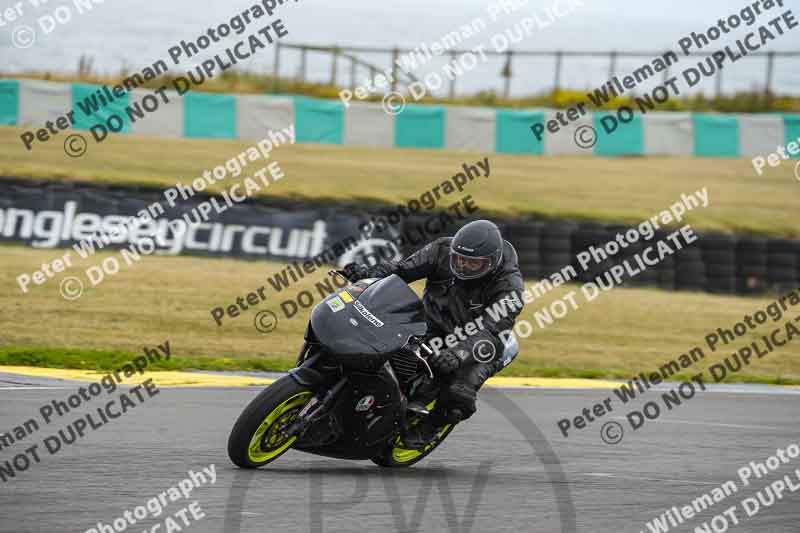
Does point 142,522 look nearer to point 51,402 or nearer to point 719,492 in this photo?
point 719,492

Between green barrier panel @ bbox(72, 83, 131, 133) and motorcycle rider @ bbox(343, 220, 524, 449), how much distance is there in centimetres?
1840

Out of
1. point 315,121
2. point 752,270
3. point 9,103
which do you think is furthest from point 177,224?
point 315,121

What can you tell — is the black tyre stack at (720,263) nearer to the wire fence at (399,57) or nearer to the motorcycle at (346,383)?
the wire fence at (399,57)

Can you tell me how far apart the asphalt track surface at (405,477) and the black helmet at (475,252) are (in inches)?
50.8

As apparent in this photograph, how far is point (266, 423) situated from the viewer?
7.18 meters

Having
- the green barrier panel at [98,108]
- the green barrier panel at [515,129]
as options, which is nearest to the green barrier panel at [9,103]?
the green barrier panel at [98,108]

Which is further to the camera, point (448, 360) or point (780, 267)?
point (780, 267)

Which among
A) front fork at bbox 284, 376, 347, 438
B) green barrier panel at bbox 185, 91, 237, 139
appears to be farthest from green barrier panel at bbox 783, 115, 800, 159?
front fork at bbox 284, 376, 347, 438

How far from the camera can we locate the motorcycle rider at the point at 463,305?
776cm

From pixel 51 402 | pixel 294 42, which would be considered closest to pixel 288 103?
pixel 294 42

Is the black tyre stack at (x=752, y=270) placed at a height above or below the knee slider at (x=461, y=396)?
below

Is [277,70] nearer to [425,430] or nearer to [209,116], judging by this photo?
[209,116]

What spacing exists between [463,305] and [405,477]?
1182mm

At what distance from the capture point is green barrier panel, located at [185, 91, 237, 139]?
92.2 feet
